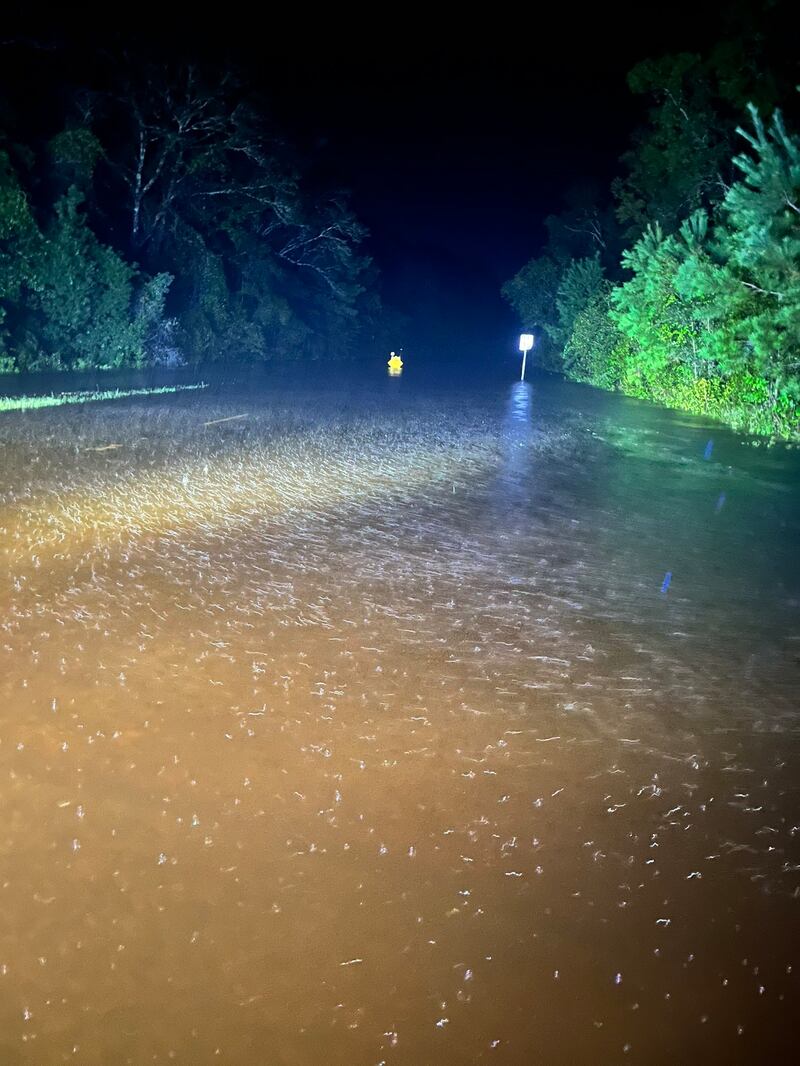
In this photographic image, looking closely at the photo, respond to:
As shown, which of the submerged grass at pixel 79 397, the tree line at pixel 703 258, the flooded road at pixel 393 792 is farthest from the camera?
the submerged grass at pixel 79 397

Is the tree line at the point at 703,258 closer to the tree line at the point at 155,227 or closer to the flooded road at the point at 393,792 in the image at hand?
the flooded road at the point at 393,792

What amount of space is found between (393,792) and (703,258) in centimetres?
1872

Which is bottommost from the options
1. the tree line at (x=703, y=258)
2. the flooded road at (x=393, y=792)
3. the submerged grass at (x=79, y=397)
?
the flooded road at (x=393, y=792)

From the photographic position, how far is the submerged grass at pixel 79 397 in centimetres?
2155

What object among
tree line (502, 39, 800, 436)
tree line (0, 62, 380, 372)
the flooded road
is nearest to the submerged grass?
tree line (0, 62, 380, 372)

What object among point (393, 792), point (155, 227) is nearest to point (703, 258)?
point (393, 792)

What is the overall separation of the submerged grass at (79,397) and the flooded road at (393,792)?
39.1 feet

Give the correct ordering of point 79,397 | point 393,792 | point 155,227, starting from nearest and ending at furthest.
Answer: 1. point 393,792
2. point 79,397
3. point 155,227

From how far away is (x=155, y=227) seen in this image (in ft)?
141

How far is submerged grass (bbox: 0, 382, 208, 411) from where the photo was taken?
70.7 feet

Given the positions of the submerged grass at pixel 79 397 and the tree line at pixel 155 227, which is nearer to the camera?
the submerged grass at pixel 79 397

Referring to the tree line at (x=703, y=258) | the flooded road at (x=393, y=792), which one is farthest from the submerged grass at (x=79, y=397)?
the tree line at (x=703, y=258)

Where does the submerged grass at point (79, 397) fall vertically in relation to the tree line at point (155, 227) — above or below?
below

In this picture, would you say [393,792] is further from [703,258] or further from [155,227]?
[155,227]
